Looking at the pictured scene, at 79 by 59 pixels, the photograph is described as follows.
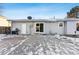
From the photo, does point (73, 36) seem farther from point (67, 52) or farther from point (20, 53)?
point (20, 53)

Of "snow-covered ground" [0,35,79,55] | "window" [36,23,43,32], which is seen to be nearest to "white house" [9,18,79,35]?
"window" [36,23,43,32]

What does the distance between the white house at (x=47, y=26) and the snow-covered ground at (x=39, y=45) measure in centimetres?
16

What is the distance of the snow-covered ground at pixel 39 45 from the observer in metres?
10.0

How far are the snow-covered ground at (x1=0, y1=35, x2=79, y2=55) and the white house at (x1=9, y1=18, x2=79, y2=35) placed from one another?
16 cm

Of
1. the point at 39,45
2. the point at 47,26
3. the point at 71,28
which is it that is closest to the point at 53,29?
the point at 47,26

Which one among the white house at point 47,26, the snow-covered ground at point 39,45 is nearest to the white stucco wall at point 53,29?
the white house at point 47,26

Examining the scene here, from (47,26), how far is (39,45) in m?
0.63

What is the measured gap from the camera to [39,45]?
1009cm

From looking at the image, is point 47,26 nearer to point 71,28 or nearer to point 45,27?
Answer: point 45,27

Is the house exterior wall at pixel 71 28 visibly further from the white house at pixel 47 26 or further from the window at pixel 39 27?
the window at pixel 39 27

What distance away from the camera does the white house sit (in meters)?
10.1

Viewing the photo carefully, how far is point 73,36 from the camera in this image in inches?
397

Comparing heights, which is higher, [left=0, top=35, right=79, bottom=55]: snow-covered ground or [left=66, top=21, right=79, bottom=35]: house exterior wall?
[left=66, top=21, right=79, bottom=35]: house exterior wall

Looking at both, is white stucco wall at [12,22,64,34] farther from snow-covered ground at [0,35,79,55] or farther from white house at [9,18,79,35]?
snow-covered ground at [0,35,79,55]
